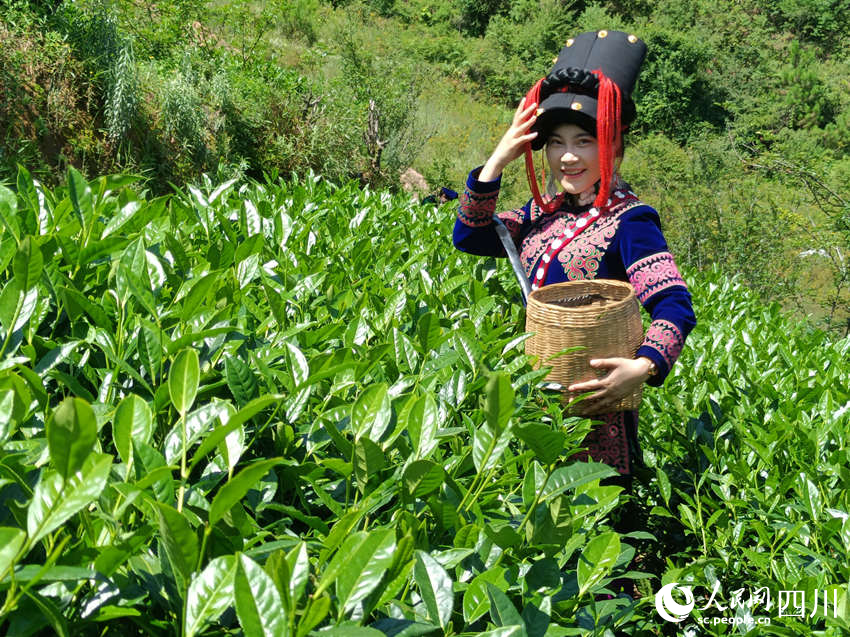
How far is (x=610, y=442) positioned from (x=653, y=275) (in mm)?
598

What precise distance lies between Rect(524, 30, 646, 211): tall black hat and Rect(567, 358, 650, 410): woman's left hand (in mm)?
697

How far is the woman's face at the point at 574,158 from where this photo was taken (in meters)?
2.58

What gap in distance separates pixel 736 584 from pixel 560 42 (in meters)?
33.4

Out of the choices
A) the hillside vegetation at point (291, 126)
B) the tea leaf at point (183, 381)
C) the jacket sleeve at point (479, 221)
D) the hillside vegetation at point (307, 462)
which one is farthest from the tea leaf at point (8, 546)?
the hillside vegetation at point (291, 126)

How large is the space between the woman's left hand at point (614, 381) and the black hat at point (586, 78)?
3.10 ft

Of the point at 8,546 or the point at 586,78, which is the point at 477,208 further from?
the point at 8,546

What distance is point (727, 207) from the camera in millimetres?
11539

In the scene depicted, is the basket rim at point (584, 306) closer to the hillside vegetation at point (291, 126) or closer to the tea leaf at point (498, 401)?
the tea leaf at point (498, 401)

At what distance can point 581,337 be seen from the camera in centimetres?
201

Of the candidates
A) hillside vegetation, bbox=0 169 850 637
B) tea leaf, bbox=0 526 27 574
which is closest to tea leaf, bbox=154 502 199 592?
hillside vegetation, bbox=0 169 850 637

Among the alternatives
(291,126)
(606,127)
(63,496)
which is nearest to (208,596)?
(63,496)

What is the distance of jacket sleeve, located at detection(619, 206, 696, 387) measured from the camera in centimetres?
220

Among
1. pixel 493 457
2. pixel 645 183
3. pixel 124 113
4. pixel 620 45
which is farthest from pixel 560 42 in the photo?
pixel 493 457

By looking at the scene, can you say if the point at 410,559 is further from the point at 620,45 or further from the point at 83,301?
the point at 620,45
